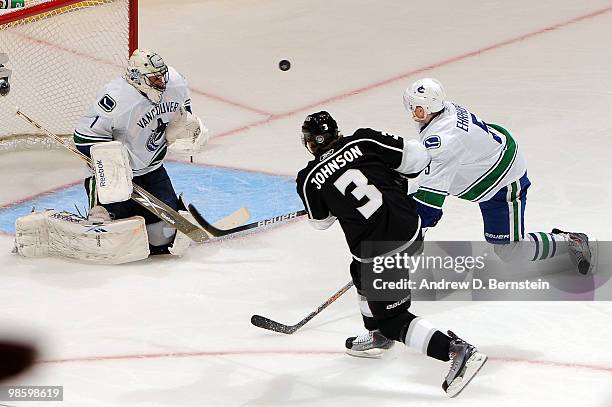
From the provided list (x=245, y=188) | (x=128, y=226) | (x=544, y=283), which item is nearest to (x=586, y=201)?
(x=544, y=283)

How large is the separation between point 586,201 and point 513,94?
150 cm

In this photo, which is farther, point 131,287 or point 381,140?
point 131,287

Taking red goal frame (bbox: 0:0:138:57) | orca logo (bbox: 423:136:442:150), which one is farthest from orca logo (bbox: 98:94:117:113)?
orca logo (bbox: 423:136:442:150)

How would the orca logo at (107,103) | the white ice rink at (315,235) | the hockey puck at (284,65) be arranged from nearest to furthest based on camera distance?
the white ice rink at (315,235) → the orca logo at (107,103) → the hockey puck at (284,65)

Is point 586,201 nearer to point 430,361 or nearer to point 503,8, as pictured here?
point 430,361

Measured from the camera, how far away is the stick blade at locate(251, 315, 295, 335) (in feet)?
15.4

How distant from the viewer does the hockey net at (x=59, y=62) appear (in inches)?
267

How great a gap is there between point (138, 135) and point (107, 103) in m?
0.19

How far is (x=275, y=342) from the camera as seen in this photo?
464 centimetres

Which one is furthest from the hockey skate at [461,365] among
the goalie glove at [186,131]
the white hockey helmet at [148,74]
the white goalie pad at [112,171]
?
the goalie glove at [186,131]

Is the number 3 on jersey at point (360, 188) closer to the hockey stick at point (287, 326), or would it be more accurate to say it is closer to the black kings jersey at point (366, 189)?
the black kings jersey at point (366, 189)

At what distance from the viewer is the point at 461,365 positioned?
4094 millimetres

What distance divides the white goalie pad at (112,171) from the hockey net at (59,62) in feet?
4.93
